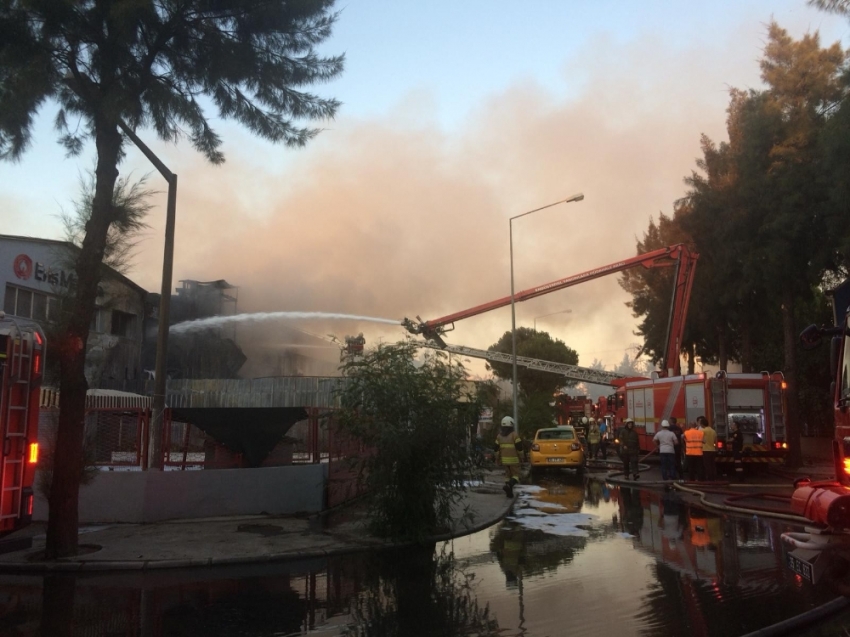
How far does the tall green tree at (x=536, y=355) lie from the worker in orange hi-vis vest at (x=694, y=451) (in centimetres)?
3203

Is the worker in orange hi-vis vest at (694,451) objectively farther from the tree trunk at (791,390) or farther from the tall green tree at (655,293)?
the tall green tree at (655,293)

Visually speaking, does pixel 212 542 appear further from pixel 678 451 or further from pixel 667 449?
pixel 678 451

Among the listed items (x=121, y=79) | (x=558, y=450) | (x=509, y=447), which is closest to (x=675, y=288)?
(x=558, y=450)

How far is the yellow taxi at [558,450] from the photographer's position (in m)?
22.6

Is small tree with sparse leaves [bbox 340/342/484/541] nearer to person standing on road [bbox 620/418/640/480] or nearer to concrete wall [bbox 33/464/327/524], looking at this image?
concrete wall [bbox 33/464/327/524]

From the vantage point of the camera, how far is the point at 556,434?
921 inches

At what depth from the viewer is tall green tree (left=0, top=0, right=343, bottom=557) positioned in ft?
32.4

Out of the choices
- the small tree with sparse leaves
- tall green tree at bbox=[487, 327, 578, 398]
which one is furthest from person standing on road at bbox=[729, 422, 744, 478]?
tall green tree at bbox=[487, 327, 578, 398]

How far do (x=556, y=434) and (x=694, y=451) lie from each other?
18.7ft

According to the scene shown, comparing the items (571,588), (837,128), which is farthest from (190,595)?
(837,128)

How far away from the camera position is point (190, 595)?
7941mm

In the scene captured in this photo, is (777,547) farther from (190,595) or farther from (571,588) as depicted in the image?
(190,595)

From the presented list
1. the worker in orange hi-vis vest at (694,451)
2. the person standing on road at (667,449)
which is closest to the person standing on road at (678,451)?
the person standing on road at (667,449)

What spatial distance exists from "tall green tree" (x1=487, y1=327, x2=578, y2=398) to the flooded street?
Answer: 40.8 metres
